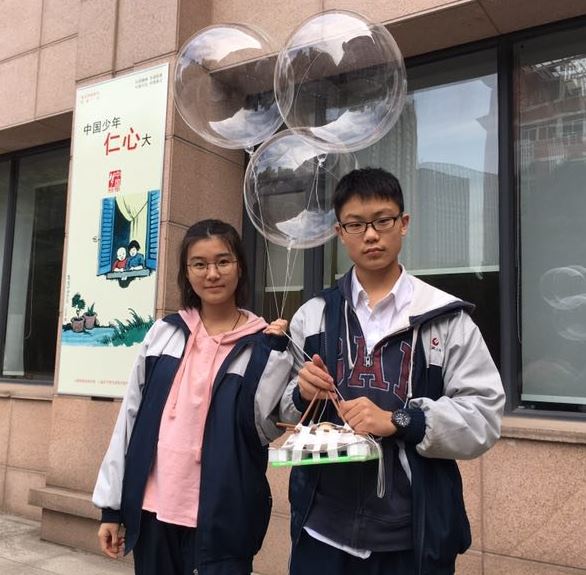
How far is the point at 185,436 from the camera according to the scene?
86.9 inches

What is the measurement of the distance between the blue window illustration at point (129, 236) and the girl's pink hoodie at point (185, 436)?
269 centimetres

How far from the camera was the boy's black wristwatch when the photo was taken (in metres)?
1.73

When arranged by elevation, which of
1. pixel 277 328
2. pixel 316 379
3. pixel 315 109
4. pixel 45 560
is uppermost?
pixel 315 109

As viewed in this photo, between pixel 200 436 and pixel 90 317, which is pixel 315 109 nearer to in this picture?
pixel 200 436

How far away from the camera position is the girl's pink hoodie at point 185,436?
2.16 m

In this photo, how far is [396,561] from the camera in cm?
180

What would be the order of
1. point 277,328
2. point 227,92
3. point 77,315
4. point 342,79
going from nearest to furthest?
1. point 277,328
2. point 342,79
3. point 227,92
4. point 77,315

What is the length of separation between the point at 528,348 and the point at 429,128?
5.83ft

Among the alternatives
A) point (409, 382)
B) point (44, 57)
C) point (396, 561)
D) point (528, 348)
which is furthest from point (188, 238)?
point (44, 57)

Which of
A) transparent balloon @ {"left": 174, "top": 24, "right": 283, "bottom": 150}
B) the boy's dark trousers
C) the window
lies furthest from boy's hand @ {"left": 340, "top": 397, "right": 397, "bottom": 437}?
the window

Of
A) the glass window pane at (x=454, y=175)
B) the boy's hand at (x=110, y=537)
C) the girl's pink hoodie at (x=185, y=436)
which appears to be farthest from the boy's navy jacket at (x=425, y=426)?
the glass window pane at (x=454, y=175)

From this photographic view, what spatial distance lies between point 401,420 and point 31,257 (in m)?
6.40

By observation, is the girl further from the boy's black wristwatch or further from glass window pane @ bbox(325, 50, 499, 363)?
glass window pane @ bbox(325, 50, 499, 363)

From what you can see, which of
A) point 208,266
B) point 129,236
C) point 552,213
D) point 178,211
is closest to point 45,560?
point 129,236
